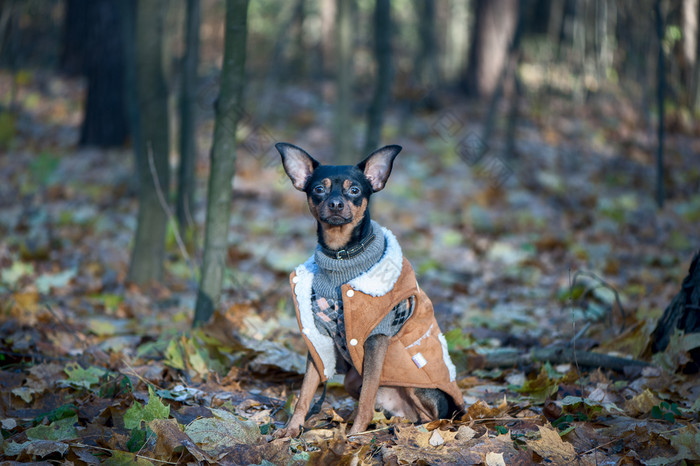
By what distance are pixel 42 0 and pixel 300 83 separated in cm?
903

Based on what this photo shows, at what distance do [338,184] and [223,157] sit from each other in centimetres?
147

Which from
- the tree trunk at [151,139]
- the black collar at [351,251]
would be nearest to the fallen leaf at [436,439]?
the black collar at [351,251]

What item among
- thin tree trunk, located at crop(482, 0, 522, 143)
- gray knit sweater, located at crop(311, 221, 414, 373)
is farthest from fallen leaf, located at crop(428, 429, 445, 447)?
thin tree trunk, located at crop(482, 0, 522, 143)

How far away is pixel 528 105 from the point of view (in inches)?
562

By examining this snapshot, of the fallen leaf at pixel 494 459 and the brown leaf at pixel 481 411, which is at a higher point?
the fallen leaf at pixel 494 459

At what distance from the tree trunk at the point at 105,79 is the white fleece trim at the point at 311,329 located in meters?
9.03

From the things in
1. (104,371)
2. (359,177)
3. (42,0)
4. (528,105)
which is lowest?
(104,371)

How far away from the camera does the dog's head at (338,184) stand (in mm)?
3178

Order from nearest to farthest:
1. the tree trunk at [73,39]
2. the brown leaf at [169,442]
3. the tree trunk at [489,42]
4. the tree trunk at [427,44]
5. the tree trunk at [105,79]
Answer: the brown leaf at [169,442], the tree trunk at [105,79], the tree trunk at [489,42], the tree trunk at [427,44], the tree trunk at [73,39]

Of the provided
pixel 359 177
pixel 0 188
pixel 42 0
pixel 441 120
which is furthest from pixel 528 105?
pixel 42 0

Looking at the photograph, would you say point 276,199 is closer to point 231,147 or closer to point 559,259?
point 559,259

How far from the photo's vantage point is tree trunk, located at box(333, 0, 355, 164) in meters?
8.80

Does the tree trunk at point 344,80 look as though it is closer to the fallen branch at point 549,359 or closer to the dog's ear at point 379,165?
the fallen branch at point 549,359

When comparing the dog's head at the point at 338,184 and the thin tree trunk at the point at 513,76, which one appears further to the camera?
the thin tree trunk at the point at 513,76
